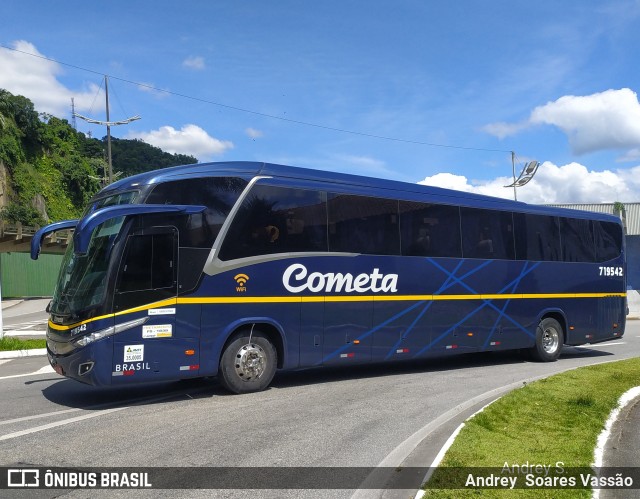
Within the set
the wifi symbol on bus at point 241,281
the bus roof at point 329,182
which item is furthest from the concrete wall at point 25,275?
the wifi symbol on bus at point 241,281

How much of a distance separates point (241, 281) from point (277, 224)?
1.18 meters

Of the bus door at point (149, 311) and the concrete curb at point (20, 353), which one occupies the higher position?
the bus door at point (149, 311)

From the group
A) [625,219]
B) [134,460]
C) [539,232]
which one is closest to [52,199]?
[625,219]

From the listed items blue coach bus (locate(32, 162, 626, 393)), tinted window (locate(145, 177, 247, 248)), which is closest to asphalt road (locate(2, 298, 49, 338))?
blue coach bus (locate(32, 162, 626, 393))

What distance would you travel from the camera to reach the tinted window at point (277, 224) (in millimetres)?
9703

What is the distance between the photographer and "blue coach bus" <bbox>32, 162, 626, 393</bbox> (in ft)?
28.2

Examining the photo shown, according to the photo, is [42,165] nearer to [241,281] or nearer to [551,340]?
[551,340]

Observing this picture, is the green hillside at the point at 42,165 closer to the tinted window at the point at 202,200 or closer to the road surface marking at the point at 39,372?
the road surface marking at the point at 39,372

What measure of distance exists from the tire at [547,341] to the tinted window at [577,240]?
168cm

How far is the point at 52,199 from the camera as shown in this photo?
6994 cm

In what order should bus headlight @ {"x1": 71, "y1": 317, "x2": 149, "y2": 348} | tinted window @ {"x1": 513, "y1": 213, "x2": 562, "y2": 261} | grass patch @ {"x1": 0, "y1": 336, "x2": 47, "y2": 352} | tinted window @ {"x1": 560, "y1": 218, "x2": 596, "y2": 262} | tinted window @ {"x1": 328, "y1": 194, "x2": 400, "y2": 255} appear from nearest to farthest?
bus headlight @ {"x1": 71, "y1": 317, "x2": 149, "y2": 348} < tinted window @ {"x1": 328, "y1": 194, "x2": 400, "y2": 255} < tinted window @ {"x1": 513, "y1": 213, "x2": 562, "y2": 261} < tinted window @ {"x1": 560, "y1": 218, "x2": 596, "y2": 262} < grass patch @ {"x1": 0, "y1": 336, "x2": 47, "y2": 352}

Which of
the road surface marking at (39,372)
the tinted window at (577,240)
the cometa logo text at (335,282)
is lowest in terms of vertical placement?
the road surface marking at (39,372)

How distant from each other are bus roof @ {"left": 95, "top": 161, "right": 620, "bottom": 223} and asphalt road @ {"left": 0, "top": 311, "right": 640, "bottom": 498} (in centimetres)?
331

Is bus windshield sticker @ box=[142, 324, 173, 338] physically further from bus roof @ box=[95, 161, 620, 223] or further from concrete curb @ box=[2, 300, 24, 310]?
concrete curb @ box=[2, 300, 24, 310]
